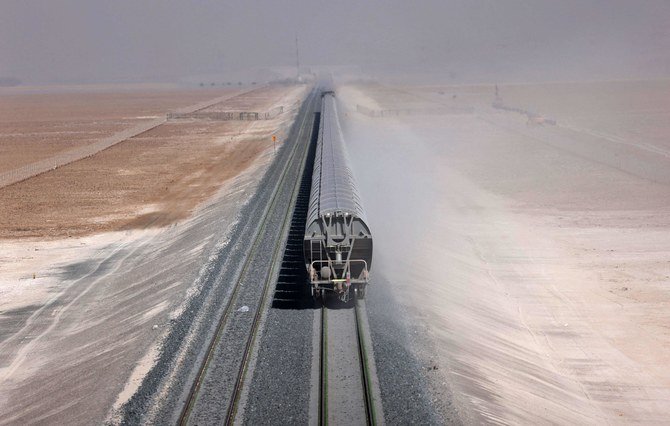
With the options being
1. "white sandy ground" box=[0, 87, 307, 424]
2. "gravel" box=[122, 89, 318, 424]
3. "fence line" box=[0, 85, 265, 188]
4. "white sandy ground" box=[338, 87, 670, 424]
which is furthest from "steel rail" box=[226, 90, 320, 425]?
"fence line" box=[0, 85, 265, 188]

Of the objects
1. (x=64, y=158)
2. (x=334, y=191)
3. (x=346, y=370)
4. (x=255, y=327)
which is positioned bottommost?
(x=346, y=370)

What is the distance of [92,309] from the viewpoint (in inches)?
838

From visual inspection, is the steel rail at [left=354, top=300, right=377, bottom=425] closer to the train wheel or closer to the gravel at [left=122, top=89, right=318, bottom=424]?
the train wheel

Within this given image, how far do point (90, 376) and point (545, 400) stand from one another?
12108 millimetres

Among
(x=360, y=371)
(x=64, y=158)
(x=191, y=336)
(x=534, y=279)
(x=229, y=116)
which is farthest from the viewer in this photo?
(x=229, y=116)

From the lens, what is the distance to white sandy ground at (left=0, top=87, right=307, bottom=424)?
15.1m

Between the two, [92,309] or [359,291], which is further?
[92,309]


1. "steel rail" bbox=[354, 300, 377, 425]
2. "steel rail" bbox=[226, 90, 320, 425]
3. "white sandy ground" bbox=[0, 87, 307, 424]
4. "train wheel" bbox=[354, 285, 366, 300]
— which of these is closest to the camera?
"steel rail" bbox=[354, 300, 377, 425]

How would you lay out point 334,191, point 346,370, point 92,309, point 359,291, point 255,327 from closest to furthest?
point 346,370 < point 255,327 < point 359,291 < point 334,191 < point 92,309

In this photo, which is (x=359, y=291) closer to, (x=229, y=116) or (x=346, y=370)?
(x=346, y=370)

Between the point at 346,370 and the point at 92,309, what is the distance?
1104 centimetres

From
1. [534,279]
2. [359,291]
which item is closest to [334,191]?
[359,291]

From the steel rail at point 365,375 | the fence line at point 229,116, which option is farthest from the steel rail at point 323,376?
the fence line at point 229,116

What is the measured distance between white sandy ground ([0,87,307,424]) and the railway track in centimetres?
469
